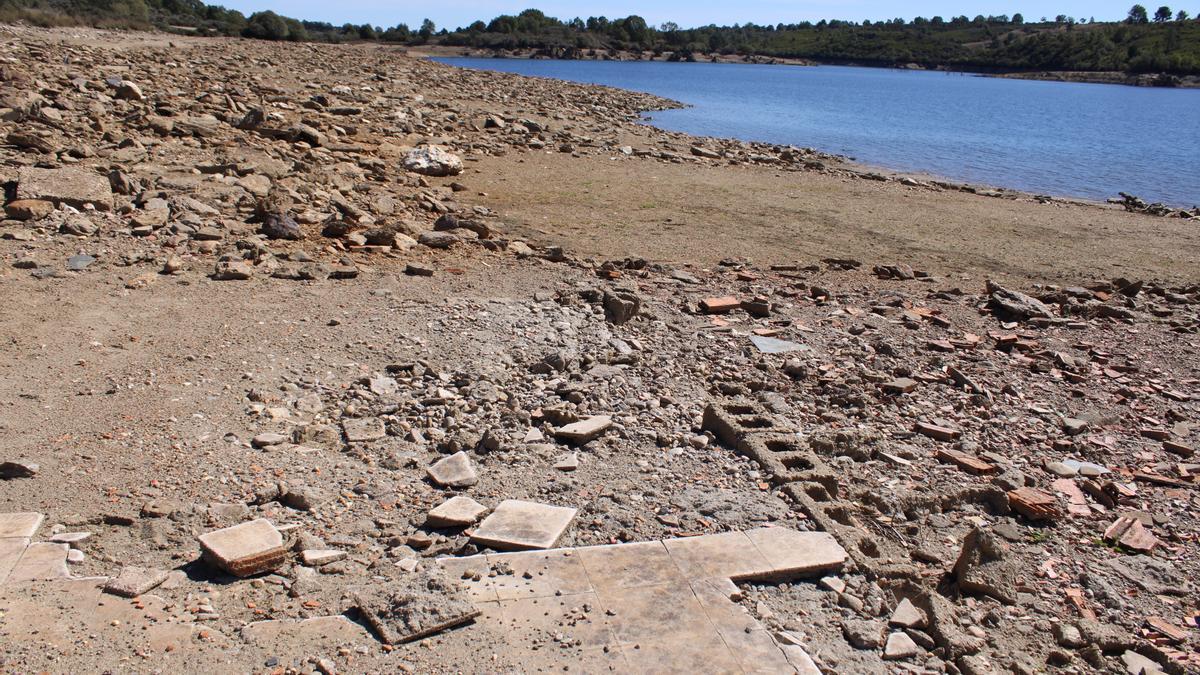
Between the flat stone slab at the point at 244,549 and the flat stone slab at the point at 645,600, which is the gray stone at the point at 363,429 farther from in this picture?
the flat stone slab at the point at 645,600

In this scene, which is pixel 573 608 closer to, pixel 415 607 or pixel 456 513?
pixel 415 607

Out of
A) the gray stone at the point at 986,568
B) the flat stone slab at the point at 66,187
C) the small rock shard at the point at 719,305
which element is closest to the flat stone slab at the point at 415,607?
the gray stone at the point at 986,568

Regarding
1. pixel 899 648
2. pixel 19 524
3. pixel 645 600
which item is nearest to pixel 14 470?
pixel 19 524

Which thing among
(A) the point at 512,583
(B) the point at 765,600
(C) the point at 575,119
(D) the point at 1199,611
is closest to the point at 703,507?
(B) the point at 765,600

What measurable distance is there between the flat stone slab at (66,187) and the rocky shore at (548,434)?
0.14 feet

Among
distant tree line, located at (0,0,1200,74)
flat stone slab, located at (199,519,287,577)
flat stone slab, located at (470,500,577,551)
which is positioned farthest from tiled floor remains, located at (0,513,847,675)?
distant tree line, located at (0,0,1200,74)

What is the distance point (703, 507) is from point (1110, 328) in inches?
229

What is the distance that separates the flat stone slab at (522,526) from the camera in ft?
Result: 13.3

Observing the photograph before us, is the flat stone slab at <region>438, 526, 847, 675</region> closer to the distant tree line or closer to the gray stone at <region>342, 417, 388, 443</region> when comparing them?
the gray stone at <region>342, 417, 388, 443</region>

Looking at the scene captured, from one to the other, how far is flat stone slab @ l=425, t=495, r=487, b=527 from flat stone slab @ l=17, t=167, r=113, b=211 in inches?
243

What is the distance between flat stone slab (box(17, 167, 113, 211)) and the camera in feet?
28.5

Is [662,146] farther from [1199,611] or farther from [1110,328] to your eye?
[1199,611]

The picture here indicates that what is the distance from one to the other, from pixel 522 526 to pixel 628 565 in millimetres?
566

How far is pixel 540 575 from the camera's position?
3.78 m
